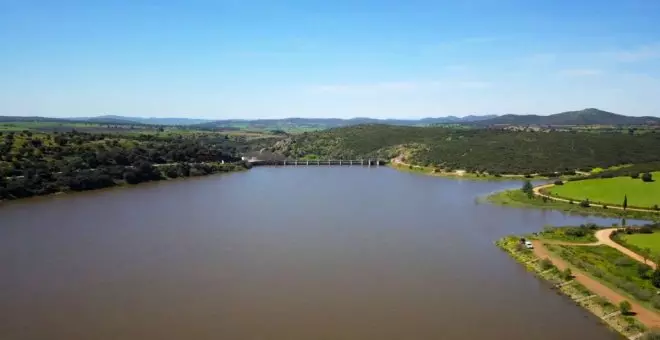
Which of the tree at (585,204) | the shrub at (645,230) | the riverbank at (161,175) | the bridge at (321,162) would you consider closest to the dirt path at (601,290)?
the shrub at (645,230)

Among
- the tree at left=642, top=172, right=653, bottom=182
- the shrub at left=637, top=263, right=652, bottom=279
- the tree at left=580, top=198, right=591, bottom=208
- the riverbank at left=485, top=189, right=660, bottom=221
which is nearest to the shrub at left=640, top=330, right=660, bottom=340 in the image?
the shrub at left=637, top=263, right=652, bottom=279

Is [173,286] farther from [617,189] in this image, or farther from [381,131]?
[381,131]

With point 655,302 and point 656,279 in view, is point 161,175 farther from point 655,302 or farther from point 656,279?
point 655,302

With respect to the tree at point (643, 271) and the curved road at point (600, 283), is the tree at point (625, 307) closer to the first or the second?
the curved road at point (600, 283)

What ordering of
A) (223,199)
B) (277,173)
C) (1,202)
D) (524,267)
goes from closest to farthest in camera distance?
(524,267) → (1,202) → (223,199) → (277,173)

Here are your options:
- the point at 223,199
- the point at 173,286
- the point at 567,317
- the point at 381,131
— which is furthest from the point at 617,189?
the point at 381,131

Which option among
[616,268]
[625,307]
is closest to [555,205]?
[616,268]

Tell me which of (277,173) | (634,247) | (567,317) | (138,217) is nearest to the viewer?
(567,317)
